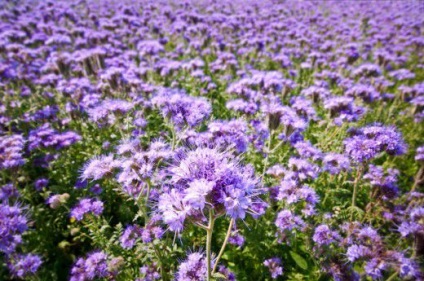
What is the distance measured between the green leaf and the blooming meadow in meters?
0.03

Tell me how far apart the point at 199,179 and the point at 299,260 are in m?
1.96

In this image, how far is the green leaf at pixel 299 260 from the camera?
10.4 feet

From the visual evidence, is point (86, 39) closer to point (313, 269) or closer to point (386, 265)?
point (313, 269)

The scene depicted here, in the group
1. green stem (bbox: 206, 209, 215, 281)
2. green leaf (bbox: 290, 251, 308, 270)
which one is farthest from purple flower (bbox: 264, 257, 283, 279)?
green stem (bbox: 206, 209, 215, 281)

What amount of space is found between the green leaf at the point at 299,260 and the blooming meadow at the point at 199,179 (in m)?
0.03

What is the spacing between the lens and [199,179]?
6.04 feet

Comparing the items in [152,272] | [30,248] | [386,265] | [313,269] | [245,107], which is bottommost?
[30,248]

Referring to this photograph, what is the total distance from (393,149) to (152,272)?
277 centimetres

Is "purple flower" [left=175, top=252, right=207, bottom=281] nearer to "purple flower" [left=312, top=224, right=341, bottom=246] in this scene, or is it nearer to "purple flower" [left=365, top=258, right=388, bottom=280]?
"purple flower" [left=312, top=224, right=341, bottom=246]

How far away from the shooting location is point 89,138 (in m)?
4.75

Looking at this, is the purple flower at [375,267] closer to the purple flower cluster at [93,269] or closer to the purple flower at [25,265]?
the purple flower cluster at [93,269]

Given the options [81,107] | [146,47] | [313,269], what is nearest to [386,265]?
Result: [313,269]

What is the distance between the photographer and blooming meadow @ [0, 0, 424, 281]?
268 cm

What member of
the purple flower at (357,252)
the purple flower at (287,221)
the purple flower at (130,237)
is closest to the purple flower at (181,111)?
the purple flower at (130,237)
